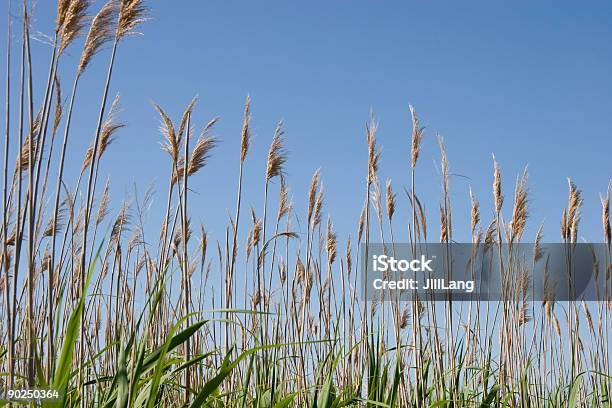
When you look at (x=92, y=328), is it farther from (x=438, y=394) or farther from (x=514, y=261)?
(x=514, y=261)

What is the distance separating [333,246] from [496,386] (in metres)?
1.60

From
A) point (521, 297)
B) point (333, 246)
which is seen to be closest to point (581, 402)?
point (521, 297)

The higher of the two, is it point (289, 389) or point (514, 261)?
point (514, 261)

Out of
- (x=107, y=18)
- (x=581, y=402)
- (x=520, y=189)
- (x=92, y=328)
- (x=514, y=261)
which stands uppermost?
(x=107, y=18)

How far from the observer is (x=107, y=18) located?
2365 mm

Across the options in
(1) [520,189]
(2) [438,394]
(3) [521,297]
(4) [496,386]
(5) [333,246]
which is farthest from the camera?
(5) [333,246]

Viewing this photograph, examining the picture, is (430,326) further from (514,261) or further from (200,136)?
(200,136)

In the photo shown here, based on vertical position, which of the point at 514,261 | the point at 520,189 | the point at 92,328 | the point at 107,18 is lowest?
the point at 92,328

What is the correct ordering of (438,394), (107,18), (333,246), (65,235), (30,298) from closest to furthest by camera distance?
(30,298)
(107,18)
(65,235)
(438,394)
(333,246)

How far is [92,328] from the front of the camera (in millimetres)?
4242

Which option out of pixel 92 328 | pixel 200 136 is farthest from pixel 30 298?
pixel 92 328

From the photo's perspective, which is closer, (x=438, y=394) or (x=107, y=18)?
(x=107, y=18)

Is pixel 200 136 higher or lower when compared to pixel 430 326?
higher

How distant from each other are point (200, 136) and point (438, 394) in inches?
67.4
